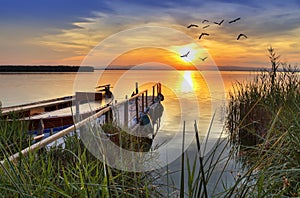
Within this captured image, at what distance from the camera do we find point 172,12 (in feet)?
23.5

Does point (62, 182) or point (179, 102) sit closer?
point (62, 182)

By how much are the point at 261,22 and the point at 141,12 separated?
4.62 metres

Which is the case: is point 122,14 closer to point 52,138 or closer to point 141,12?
point 141,12

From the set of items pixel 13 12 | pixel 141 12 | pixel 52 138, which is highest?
pixel 13 12

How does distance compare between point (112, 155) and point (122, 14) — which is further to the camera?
point (122, 14)

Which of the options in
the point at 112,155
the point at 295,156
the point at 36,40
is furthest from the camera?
the point at 36,40

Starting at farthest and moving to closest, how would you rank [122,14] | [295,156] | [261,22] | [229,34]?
[261,22] < [122,14] < [229,34] < [295,156]

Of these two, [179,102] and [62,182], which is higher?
[62,182]

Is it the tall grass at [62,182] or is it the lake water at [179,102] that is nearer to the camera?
the tall grass at [62,182]

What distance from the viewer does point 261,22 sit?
9.62 meters

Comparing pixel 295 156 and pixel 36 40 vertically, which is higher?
pixel 36 40

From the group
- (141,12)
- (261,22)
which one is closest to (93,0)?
(141,12)

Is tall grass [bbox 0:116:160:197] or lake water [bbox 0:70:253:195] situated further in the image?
lake water [bbox 0:70:253:195]

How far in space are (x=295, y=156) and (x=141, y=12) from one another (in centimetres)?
569
